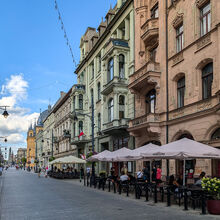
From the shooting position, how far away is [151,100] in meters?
25.0

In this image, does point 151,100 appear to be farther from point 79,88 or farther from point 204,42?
point 79,88

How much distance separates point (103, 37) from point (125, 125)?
12592mm

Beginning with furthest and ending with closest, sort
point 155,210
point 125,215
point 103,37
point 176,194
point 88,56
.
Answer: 1. point 88,56
2. point 103,37
3. point 176,194
4. point 155,210
5. point 125,215

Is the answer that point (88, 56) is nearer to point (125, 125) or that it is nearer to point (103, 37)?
point (103, 37)

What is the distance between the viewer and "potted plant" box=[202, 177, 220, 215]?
35.9ft

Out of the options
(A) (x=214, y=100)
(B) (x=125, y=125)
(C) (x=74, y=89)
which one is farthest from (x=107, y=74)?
(A) (x=214, y=100)

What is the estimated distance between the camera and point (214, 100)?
16641 millimetres

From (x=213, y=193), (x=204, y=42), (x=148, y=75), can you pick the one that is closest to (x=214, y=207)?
(x=213, y=193)

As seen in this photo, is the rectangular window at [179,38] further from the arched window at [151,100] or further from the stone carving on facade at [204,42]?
the arched window at [151,100]

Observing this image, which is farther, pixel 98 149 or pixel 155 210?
pixel 98 149

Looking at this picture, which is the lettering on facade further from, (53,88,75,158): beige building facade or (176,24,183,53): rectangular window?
(53,88,75,158): beige building facade

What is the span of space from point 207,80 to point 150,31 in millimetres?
7491

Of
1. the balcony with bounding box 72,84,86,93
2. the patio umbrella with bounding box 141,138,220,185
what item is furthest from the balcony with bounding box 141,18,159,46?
the balcony with bounding box 72,84,86,93

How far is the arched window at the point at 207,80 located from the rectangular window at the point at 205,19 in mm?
2156
